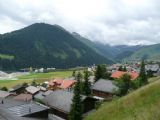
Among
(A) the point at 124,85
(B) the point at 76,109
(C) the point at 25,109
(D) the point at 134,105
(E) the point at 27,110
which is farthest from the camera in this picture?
(A) the point at 124,85

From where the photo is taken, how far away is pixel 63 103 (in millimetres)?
67812

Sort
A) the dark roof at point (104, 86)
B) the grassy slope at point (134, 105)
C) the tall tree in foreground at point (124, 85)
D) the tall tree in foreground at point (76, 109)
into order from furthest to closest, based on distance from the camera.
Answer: the dark roof at point (104, 86)
the tall tree in foreground at point (124, 85)
the tall tree in foreground at point (76, 109)
the grassy slope at point (134, 105)

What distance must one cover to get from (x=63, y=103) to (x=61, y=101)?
162 cm

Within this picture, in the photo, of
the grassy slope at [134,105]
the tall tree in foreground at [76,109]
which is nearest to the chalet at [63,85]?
the tall tree in foreground at [76,109]

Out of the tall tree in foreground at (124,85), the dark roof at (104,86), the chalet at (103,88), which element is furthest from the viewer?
the dark roof at (104,86)

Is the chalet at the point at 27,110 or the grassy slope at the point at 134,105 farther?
the chalet at the point at 27,110

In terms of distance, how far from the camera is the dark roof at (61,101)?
216 feet

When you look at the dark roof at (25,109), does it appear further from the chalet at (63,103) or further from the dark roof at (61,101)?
the chalet at (63,103)

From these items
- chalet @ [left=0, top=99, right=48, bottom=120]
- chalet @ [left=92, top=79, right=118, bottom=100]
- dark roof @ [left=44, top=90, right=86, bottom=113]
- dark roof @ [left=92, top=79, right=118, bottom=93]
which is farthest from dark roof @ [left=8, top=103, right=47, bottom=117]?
dark roof @ [left=92, top=79, right=118, bottom=93]

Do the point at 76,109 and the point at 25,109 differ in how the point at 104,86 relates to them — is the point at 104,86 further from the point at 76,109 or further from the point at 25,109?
the point at 25,109

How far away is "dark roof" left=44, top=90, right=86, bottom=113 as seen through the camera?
216 ft

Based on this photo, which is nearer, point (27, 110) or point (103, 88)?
point (27, 110)

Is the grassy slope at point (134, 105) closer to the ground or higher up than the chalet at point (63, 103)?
higher up

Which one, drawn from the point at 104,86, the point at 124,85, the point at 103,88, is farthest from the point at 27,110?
the point at 104,86
